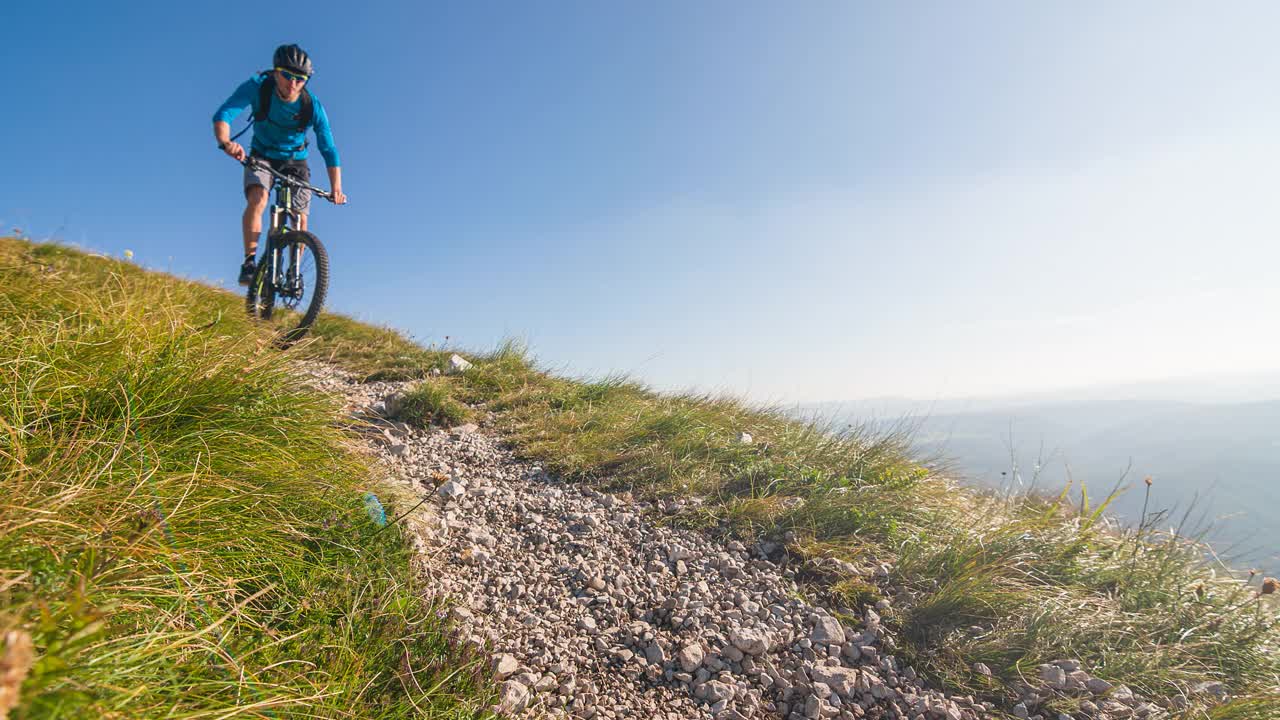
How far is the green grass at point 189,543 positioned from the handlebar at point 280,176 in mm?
3238

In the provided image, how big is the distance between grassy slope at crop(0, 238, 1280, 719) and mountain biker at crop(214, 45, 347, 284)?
1238 mm

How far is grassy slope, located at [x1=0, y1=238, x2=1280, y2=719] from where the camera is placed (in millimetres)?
2994

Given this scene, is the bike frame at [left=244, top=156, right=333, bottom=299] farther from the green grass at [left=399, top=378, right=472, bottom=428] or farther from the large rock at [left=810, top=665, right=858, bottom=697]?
the large rock at [left=810, top=665, right=858, bottom=697]

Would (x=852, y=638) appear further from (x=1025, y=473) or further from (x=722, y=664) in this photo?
(x=1025, y=473)

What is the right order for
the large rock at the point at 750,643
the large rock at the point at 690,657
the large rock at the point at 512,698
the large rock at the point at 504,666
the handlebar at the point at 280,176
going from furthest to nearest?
the handlebar at the point at 280,176 → the large rock at the point at 750,643 → the large rock at the point at 690,657 → the large rock at the point at 504,666 → the large rock at the point at 512,698

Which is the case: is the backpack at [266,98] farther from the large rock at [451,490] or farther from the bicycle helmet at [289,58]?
the large rock at [451,490]

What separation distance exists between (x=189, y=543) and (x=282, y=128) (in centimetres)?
634

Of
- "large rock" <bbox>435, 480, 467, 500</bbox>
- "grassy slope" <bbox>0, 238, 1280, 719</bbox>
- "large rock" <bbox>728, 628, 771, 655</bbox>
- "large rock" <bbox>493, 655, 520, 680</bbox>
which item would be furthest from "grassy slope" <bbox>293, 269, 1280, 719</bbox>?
"large rock" <bbox>493, 655, 520, 680</bbox>

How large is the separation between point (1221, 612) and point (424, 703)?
489 cm

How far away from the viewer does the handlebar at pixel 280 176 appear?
20.3 feet

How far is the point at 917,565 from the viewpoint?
352 centimetres

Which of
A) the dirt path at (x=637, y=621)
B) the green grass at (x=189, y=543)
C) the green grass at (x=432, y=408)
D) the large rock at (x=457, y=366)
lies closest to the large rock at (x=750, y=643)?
the dirt path at (x=637, y=621)

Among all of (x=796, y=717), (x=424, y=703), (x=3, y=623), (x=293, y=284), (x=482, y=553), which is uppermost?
(x=293, y=284)

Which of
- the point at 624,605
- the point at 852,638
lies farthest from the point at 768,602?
the point at 624,605
